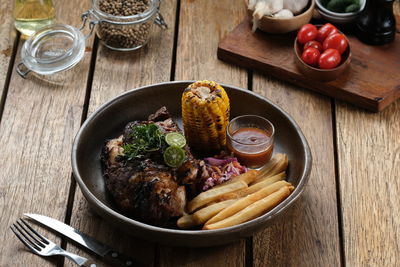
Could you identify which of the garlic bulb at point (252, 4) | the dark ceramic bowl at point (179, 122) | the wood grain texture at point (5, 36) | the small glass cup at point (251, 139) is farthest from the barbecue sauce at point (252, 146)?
the wood grain texture at point (5, 36)

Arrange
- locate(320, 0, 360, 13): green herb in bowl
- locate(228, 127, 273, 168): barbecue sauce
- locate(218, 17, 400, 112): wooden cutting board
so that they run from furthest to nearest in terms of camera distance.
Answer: locate(320, 0, 360, 13): green herb in bowl → locate(218, 17, 400, 112): wooden cutting board → locate(228, 127, 273, 168): barbecue sauce

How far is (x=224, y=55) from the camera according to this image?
304cm

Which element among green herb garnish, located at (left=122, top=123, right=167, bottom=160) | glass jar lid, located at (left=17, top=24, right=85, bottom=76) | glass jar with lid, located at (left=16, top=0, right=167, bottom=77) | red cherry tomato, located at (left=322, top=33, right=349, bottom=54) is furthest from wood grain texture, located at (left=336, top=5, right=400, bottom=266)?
glass jar lid, located at (left=17, top=24, right=85, bottom=76)

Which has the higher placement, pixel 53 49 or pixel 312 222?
pixel 53 49

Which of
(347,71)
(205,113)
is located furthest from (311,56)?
(205,113)

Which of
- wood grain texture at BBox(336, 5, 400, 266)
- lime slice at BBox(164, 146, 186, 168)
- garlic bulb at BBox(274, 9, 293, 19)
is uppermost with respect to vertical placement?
lime slice at BBox(164, 146, 186, 168)

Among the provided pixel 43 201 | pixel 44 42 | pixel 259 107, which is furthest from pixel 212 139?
pixel 44 42

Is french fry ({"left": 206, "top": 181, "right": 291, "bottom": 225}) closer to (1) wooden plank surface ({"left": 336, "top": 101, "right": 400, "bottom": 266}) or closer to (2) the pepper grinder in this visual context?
(1) wooden plank surface ({"left": 336, "top": 101, "right": 400, "bottom": 266})

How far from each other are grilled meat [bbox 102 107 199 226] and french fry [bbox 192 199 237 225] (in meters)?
0.05

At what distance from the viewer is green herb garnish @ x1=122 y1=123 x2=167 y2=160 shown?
2.20m

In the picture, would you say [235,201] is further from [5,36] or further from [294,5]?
[5,36]

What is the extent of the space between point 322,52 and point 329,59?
11 centimetres

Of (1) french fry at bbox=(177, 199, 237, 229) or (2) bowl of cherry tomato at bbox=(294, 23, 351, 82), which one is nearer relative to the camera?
(1) french fry at bbox=(177, 199, 237, 229)

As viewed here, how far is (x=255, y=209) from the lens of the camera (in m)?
2.11
